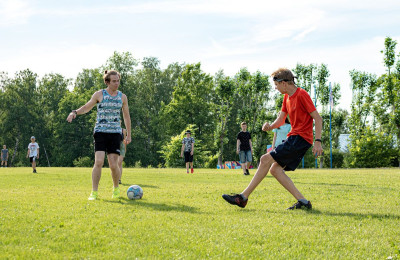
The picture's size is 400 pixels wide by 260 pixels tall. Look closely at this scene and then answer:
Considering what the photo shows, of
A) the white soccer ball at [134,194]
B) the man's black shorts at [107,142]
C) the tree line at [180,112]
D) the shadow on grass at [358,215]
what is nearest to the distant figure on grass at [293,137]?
the shadow on grass at [358,215]

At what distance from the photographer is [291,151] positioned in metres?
6.21

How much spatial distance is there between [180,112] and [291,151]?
Result: 52478 millimetres

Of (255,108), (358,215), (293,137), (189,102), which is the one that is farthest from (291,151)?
(189,102)

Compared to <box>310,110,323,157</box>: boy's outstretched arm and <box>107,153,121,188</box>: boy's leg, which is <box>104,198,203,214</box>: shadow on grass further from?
<box>310,110,323,157</box>: boy's outstretched arm

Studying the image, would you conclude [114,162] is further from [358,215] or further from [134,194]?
[358,215]

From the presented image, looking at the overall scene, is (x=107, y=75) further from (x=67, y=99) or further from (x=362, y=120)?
(x=67, y=99)

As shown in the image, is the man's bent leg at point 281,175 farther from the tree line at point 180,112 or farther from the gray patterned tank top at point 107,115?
the tree line at point 180,112

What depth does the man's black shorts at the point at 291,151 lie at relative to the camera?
6.21 m

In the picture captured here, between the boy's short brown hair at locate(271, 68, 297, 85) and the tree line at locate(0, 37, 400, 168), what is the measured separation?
35197 mm

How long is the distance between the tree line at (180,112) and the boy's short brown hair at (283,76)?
1386 inches

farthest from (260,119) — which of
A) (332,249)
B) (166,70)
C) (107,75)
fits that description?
(332,249)

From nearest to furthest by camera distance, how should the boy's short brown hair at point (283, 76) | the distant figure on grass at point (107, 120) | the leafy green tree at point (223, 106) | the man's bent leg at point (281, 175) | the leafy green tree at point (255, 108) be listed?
the boy's short brown hair at point (283, 76) < the man's bent leg at point (281, 175) < the distant figure on grass at point (107, 120) < the leafy green tree at point (223, 106) < the leafy green tree at point (255, 108)

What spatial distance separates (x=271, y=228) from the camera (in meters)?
4.73

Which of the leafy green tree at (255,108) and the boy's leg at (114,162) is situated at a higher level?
the leafy green tree at (255,108)
